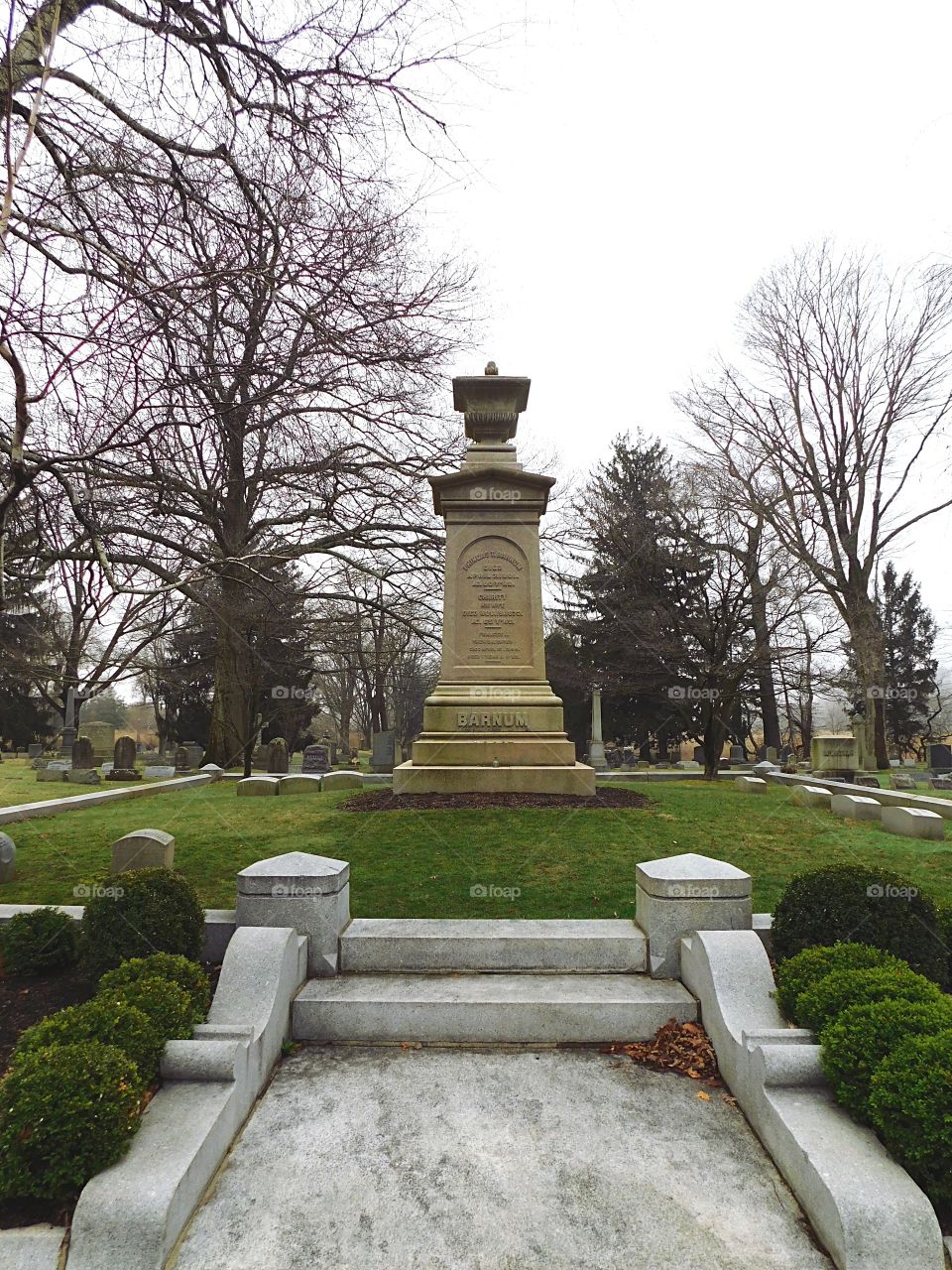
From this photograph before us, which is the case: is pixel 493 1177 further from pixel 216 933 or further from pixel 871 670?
pixel 871 670

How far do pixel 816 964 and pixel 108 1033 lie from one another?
3948 mm

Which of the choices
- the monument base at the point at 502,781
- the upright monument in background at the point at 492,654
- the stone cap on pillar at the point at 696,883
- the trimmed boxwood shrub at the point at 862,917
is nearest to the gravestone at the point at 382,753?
the upright monument in background at the point at 492,654

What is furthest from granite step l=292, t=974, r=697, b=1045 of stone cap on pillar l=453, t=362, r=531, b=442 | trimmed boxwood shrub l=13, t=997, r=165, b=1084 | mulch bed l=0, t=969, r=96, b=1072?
stone cap on pillar l=453, t=362, r=531, b=442

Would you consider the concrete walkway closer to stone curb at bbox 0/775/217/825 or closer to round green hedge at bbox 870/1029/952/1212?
round green hedge at bbox 870/1029/952/1212

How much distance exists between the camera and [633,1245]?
3008mm

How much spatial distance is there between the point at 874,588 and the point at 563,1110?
3546cm

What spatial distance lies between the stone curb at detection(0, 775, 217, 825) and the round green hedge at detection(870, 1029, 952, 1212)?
12.9 meters

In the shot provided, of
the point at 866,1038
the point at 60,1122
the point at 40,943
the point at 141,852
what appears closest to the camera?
the point at 60,1122

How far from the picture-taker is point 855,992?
12.9ft

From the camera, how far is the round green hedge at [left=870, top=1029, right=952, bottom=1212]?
3010 millimetres

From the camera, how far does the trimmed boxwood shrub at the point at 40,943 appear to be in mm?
4918

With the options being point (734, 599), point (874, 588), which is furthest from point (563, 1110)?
point (874, 588)

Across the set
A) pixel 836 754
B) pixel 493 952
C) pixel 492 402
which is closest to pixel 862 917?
pixel 493 952

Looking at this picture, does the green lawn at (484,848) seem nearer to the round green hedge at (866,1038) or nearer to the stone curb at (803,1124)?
the stone curb at (803,1124)
